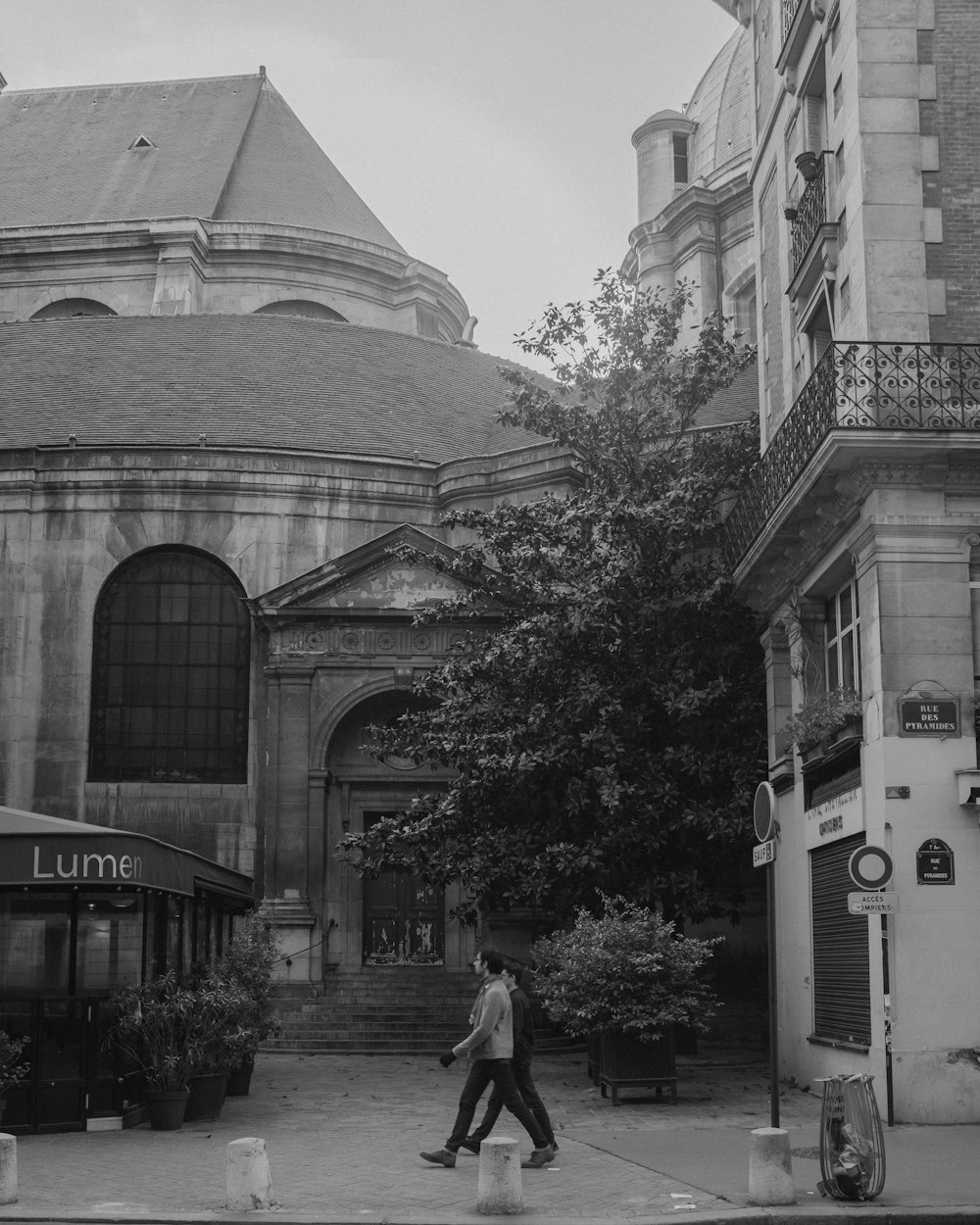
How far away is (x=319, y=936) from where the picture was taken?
28.5m

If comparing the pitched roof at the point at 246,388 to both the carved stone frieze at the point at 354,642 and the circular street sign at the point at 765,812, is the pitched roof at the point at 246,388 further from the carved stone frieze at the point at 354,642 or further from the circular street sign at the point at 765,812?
the circular street sign at the point at 765,812

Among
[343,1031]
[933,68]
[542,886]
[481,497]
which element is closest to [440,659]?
[481,497]

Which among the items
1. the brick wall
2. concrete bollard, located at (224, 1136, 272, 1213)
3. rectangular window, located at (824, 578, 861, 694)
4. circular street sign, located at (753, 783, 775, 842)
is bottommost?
concrete bollard, located at (224, 1136, 272, 1213)

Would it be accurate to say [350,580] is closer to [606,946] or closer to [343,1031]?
[343,1031]

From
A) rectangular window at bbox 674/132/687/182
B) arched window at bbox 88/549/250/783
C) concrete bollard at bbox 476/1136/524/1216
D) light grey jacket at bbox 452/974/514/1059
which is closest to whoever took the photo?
concrete bollard at bbox 476/1136/524/1216

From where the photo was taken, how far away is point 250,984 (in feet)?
55.8

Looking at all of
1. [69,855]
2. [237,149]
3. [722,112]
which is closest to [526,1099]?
[69,855]

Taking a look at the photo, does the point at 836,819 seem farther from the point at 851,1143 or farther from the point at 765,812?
the point at 851,1143

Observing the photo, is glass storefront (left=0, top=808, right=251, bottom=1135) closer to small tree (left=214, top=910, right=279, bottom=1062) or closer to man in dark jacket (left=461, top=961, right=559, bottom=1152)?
small tree (left=214, top=910, right=279, bottom=1062)

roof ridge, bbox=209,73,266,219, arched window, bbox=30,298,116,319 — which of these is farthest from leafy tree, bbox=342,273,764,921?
roof ridge, bbox=209,73,266,219

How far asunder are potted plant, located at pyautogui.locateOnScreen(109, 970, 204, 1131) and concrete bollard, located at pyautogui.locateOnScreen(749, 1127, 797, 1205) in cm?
637

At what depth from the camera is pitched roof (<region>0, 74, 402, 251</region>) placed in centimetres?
4578

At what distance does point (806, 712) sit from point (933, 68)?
272 inches

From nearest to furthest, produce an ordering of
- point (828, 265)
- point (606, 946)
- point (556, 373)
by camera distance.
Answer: point (606, 946) < point (828, 265) < point (556, 373)
